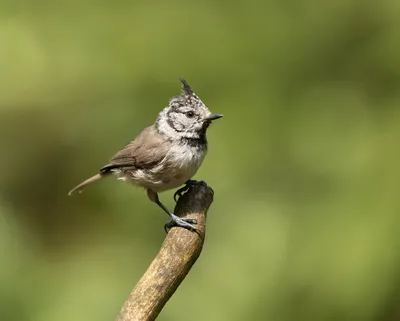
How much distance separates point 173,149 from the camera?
6.06ft

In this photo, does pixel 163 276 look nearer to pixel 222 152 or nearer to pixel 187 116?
pixel 187 116

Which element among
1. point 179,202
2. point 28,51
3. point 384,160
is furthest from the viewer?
point 28,51

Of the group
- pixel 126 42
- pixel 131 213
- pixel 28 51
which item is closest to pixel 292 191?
pixel 131 213

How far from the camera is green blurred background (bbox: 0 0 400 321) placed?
2678 mm

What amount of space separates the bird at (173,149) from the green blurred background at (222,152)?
0.92 metres

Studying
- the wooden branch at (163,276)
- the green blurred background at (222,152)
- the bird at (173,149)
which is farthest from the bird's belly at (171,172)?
the green blurred background at (222,152)

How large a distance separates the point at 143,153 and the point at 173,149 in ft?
0.38

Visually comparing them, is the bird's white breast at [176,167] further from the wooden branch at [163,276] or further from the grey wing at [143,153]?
the wooden branch at [163,276]

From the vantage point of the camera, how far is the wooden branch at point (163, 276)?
0.86 metres

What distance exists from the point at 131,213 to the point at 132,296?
2.23 metres

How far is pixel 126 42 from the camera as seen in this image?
360 centimetres

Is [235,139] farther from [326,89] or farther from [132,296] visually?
[132,296]

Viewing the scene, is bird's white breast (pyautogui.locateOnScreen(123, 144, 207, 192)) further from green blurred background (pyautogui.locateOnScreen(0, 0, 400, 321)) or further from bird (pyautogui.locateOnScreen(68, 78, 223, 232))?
green blurred background (pyautogui.locateOnScreen(0, 0, 400, 321))

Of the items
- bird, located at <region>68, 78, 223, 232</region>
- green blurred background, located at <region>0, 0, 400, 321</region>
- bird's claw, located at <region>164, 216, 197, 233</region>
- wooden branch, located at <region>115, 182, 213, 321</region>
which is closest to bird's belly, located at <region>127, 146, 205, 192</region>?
bird, located at <region>68, 78, 223, 232</region>
